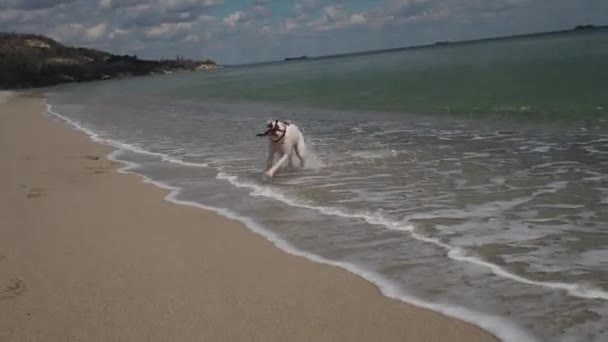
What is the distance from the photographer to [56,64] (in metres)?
124

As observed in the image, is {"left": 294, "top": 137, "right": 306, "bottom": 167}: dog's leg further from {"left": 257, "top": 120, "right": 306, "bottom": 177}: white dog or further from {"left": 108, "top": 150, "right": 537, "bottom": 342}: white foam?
{"left": 108, "top": 150, "right": 537, "bottom": 342}: white foam

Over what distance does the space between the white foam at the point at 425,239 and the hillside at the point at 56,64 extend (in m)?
99.2

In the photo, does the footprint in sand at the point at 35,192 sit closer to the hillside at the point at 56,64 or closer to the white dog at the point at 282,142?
the white dog at the point at 282,142

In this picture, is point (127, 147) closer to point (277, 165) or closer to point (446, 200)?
point (277, 165)

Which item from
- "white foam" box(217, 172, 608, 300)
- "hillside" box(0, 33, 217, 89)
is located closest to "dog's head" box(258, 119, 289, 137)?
"white foam" box(217, 172, 608, 300)

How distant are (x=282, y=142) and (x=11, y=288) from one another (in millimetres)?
5763

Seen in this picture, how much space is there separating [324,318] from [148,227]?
10.6 ft

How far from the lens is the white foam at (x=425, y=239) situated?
427cm

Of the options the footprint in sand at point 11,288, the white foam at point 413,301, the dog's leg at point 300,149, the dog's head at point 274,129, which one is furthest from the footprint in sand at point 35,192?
the dog's leg at point 300,149

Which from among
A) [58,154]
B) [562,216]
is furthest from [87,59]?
[562,216]

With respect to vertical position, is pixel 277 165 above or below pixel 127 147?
above

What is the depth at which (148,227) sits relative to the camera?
263 inches

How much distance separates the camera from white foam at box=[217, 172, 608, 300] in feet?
14.0

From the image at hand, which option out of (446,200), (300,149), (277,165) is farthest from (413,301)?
(300,149)
